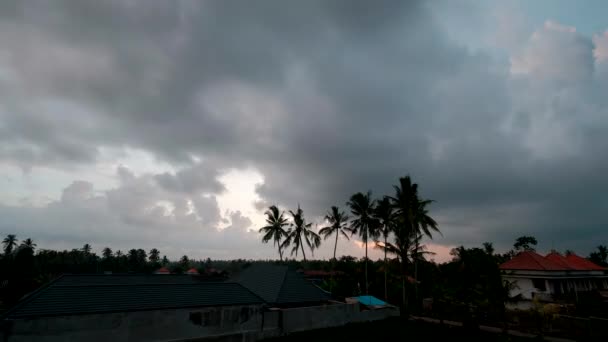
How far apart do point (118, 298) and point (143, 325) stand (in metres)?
2.25

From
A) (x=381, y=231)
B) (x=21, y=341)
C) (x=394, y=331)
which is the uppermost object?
(x=381, y=231)

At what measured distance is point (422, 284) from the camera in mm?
39906

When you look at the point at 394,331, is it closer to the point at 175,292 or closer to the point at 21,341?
the point at 175,292

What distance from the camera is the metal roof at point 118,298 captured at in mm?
14992

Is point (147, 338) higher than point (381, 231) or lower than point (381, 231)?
lower


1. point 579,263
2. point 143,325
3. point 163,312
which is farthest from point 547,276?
point 143,325

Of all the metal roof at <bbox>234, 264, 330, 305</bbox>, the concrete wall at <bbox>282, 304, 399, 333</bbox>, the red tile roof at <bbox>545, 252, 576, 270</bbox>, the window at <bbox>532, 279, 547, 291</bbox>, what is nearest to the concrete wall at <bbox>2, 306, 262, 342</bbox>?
the concrete wall at <bbox>282, 304, 399, 333</bbox>

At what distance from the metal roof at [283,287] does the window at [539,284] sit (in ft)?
81.0

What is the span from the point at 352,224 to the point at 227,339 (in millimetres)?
23979

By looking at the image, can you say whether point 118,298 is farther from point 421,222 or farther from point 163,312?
point 421,222

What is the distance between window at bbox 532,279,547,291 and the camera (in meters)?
33.5

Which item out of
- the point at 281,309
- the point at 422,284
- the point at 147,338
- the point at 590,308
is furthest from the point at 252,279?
the point at 590,308

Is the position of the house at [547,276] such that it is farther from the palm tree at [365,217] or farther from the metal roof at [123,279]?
the metal roof at [123,279]

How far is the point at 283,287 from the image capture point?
24.6m
